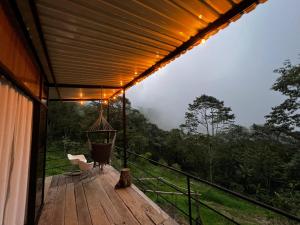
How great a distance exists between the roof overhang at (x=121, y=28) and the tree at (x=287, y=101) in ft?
34.3

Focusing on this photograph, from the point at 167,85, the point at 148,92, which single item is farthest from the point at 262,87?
the point at 148,92

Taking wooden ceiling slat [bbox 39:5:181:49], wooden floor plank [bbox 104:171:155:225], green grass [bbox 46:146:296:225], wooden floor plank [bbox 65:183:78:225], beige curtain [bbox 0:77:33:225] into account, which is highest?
wooden ceiling slat [bbox 39:5:181:49]

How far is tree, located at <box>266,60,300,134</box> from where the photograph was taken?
10.1 metres

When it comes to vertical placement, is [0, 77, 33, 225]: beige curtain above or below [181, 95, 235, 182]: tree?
below

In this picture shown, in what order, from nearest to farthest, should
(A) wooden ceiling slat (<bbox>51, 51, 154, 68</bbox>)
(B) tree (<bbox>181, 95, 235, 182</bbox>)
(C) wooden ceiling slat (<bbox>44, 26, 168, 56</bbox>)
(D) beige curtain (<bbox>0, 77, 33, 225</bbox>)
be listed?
(D) beige curtain (<bbox>0, 77, 33, 225</bbox>), (C) wooden ceiling slat (<bbox>44, 26, 168, 56</bbox>), (A) wooden ceiling slat (<bbox>51, 51, 154, 68</bbox>), (B) tree (<bbox>181, 95, 235, 182</bbox>)

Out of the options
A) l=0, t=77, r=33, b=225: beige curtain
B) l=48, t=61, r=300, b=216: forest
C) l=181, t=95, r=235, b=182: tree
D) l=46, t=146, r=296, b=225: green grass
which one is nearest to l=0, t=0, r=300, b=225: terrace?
l=0, t=77, r=33, b=225: beige curtain

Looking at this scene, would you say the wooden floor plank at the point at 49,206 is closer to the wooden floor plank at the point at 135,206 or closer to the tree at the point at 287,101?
the wooden floor plank at the point at 135,206

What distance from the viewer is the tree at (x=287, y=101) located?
1010 cm

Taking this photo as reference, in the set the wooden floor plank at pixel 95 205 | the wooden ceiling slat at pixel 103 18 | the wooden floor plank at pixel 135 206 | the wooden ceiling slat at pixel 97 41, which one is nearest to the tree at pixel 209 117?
the wooden floor plank at pixel 95 205

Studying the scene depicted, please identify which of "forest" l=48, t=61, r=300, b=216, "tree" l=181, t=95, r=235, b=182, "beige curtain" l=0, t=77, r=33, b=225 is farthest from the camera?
"tree" l=181, t=95, r=235, b=182

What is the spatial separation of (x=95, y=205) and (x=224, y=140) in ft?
52.1

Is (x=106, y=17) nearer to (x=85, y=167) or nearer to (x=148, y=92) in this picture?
(x=85, y=167)

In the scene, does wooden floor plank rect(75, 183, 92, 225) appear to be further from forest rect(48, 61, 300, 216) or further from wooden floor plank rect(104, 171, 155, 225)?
forest rect(48, 61, 300, 216)

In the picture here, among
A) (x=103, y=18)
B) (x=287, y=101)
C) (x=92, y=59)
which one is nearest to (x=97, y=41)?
(x=103, y=18)
